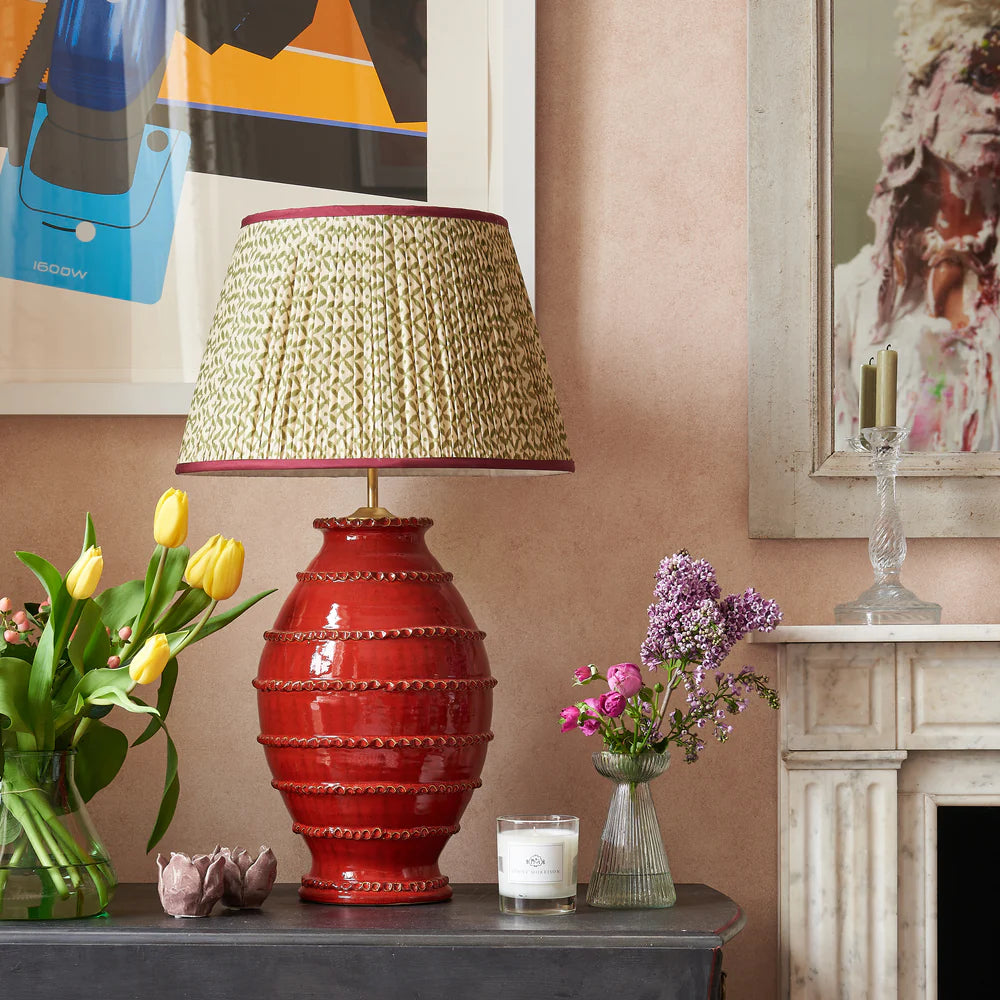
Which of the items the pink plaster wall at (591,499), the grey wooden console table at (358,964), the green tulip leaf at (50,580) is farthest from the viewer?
the pink plaster wall at (591,499)

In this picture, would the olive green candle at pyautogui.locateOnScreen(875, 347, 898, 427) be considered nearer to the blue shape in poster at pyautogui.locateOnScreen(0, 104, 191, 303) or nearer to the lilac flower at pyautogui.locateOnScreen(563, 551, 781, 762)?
the lilac flower at pyautogui.locateOnScreen(563, 551, 781, 762)

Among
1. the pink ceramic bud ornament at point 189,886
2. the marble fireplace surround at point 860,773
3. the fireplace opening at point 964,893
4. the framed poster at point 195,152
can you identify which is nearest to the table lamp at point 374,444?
the pink ceramic bud ornament at point 189,886

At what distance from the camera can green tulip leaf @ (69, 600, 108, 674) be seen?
1.31m

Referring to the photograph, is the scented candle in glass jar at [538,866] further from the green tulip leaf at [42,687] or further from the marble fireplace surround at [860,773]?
the green tulip leaf at [42,687]

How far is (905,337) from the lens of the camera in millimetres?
1638

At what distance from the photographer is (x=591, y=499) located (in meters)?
1.66

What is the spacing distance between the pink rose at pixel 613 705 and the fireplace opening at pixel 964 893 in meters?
0.51

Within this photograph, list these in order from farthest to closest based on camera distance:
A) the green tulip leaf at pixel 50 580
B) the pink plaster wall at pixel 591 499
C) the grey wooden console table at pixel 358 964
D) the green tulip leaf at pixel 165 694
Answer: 1. the pink plaster wall at pixel 591 499
2. the green tulip leaf at pixel 165 694
3. the green tulip leaf at pixel 50 580
4. the grey wooden console table at pixel 358 964

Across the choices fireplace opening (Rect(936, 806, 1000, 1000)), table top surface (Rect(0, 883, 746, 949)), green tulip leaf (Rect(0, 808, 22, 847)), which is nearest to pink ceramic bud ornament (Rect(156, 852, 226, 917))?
table top surface (Rect(0, 883, 746, 949))

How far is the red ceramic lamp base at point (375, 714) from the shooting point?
1.29 meters

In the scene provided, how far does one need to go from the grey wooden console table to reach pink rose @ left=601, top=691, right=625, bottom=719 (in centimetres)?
23

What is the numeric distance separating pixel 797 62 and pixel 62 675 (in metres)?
1.23

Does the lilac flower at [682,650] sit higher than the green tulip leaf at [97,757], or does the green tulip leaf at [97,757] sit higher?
the lilac flower at [682,650]

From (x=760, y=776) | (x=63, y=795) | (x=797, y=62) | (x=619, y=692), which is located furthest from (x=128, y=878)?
(x=797, y=62)
